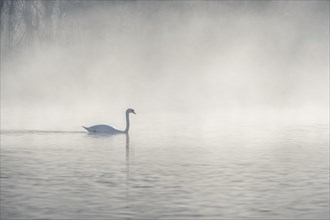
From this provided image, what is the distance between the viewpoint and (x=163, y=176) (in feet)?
87.9

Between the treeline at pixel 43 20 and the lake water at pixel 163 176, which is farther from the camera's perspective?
the treeline at pixel 43 20

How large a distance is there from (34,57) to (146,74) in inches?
637

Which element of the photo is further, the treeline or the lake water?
the treeline

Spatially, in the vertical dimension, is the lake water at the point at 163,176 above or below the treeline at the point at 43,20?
below

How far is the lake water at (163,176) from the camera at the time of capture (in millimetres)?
21625

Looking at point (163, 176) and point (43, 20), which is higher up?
point (43, 20)

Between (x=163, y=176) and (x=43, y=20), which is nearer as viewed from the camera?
(x=163, y=176)

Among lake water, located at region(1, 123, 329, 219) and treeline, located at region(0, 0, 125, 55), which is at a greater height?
treeline, located at region(0, 0, 125, 55)

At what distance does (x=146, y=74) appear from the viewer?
132 meters

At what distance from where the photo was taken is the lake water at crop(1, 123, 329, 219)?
21.6m

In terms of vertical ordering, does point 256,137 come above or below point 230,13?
below

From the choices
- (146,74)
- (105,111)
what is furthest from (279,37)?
(105,111)

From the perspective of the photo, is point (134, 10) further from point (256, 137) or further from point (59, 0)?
point (256, 137)

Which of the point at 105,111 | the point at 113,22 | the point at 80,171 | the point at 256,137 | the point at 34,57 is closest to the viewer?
the point at 80,171
